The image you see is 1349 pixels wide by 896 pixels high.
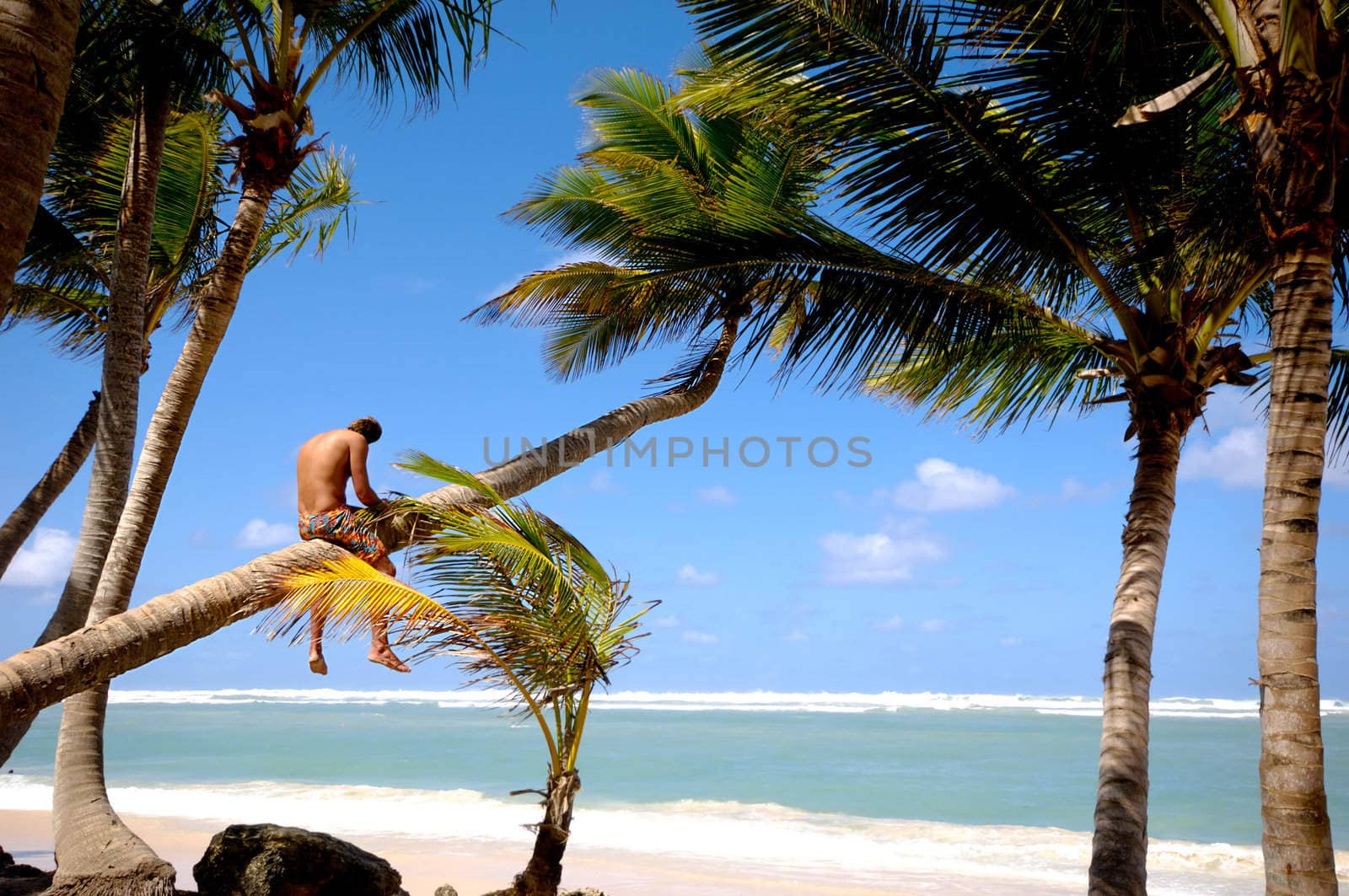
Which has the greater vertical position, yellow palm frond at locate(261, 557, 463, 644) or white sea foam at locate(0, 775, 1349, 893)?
yellow palm frond at locate(261, 557, 463, 644)

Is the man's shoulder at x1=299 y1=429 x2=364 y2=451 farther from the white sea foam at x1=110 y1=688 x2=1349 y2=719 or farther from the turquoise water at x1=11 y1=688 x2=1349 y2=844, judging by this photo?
the white sea foam at x1=110 y1=688 x2=1349 y2=719

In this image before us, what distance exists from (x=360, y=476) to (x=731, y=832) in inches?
333

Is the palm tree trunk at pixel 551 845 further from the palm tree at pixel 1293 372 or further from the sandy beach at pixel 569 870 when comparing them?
the palm tree at pixel 1293 372

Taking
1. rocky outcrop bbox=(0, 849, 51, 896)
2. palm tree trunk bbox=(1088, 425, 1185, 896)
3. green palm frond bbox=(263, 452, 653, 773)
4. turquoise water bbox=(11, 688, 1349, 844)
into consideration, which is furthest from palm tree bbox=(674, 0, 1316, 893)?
turquoise water bbox=(11, 688, 1349, 844)

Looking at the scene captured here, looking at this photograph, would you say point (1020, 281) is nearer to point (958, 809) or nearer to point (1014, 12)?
point (1014, 12)

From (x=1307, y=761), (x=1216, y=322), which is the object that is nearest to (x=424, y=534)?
(x=1307, y=761)

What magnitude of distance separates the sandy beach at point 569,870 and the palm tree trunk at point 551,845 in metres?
2.73

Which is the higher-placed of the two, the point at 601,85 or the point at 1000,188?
the point at 601,85

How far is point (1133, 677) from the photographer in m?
5.11

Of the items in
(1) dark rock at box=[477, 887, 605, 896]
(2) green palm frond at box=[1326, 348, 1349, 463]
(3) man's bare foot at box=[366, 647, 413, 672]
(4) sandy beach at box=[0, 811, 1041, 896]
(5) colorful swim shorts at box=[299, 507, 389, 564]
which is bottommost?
(4) sandy beach at box=[0, 811, 1041, 896]

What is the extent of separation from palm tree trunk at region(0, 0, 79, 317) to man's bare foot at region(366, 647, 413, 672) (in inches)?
130

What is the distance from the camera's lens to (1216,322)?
19.1ft

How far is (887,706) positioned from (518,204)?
39.9 metres

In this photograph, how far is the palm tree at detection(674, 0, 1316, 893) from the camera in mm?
5059
